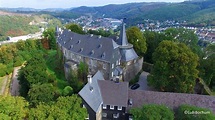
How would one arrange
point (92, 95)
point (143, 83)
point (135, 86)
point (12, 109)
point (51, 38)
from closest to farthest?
point (12, 109) → point (92, 95) → point (135, 86) → point (143, 83) → point (51, 38)

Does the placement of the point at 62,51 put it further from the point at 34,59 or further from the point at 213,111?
the point at 213,111

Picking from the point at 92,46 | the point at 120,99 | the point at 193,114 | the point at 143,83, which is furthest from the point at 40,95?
the point at 143,83

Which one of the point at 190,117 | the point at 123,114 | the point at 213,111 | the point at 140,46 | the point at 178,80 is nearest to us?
the point at 190,117

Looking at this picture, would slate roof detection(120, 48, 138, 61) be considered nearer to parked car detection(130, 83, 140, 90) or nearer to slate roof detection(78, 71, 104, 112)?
parked car detection(130, 83, 140, 90)

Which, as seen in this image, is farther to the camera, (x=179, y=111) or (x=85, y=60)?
(x=85, y=60)

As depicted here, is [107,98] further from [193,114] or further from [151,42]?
[151,42]

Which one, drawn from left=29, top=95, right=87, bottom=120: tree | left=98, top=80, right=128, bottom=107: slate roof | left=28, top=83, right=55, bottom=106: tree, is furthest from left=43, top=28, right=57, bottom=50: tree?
left=29, top=95, right=87, bottom=120: tree

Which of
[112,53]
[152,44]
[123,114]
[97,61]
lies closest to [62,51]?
[97,61]
